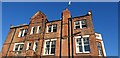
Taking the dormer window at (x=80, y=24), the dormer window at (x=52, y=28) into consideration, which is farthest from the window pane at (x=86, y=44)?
the dormer window at (x=52, y=28)

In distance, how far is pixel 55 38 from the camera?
72.1ft

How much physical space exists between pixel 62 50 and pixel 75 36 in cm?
261

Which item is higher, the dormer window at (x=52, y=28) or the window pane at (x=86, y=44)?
the dormer window at (x=52, y=28)

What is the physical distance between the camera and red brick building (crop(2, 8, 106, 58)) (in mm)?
20125

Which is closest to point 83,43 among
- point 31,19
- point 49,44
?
point 49,44

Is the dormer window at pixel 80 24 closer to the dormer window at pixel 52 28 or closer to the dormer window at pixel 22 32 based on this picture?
the dormer window at pixel 52 28

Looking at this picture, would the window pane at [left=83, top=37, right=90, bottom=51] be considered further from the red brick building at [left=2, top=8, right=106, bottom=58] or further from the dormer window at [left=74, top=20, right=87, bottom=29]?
the dormer window at [left=74, top=20, right=87, bottom=29]

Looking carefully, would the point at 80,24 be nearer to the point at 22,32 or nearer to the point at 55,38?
the point at 55,38

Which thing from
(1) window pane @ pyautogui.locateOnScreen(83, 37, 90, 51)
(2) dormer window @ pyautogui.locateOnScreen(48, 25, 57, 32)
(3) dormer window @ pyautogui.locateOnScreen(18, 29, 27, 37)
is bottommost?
(1) window pane @ pyautogui.locateOnScreen(83, 37, 90, 51)

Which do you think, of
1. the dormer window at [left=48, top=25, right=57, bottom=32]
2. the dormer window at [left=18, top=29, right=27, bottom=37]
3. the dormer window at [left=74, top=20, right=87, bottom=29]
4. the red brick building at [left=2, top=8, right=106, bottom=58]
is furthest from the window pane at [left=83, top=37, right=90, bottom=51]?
the dormer window at [left=18, top=29, right=27, bottom=37]

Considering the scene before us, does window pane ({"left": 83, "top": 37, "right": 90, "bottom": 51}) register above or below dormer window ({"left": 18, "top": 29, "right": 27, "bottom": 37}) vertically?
below

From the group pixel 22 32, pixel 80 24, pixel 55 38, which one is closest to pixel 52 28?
pixel 55 38

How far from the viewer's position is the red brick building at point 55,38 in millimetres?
20125

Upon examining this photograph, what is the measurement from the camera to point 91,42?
19703 millimetres
